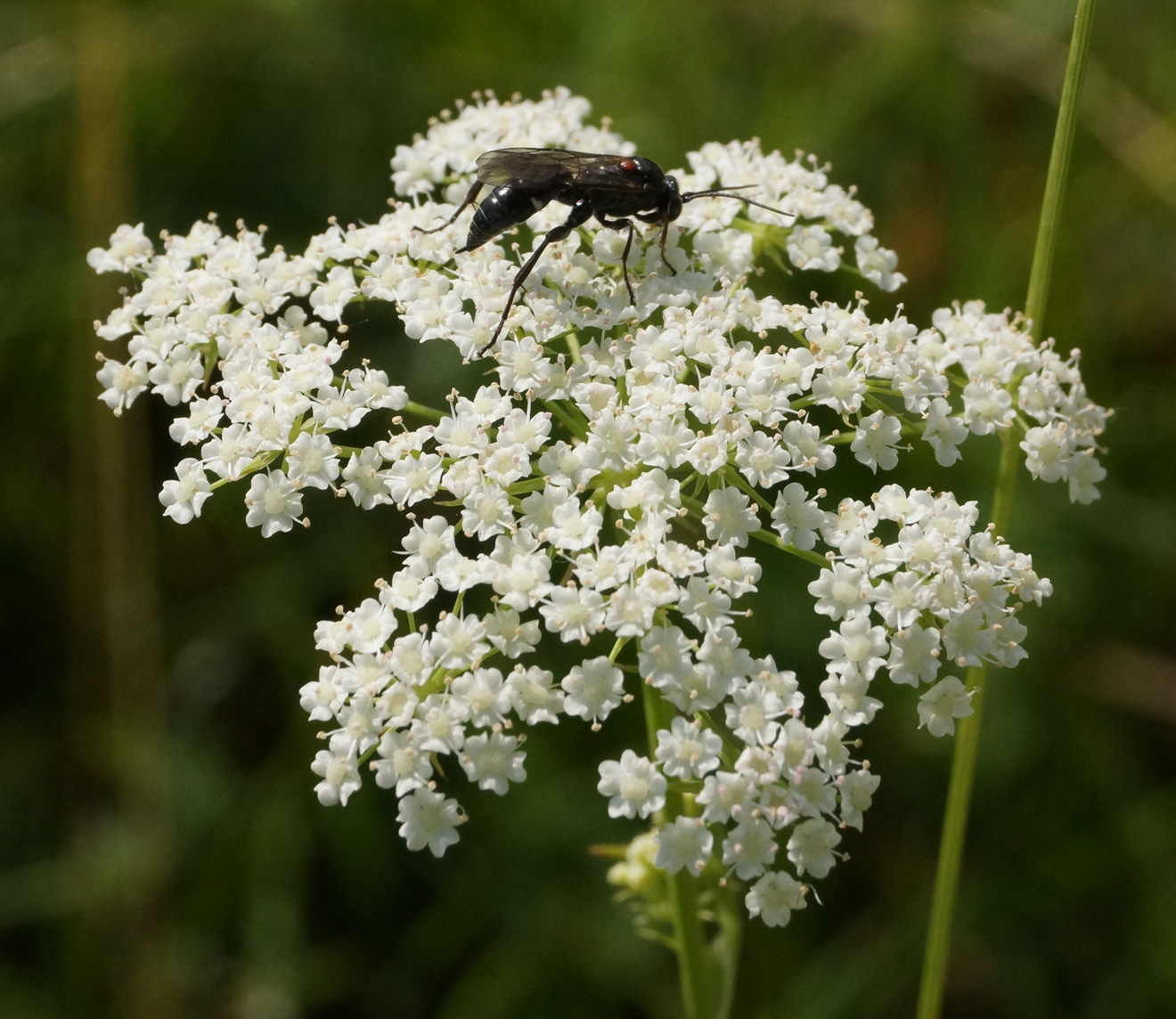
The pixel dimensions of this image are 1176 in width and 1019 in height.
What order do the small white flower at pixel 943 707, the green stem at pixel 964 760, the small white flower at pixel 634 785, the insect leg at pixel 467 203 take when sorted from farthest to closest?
the insect leg at pixel 467 203, the green stem at pixel 964 760, the small white flower at pixel 943 707, the small white flower at pixel 634 785

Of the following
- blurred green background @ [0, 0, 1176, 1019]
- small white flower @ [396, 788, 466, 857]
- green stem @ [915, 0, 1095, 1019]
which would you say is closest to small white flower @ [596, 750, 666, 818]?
small white flower @ [396, 788, 466, 857]

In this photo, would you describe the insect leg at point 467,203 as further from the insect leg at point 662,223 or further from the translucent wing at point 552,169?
the insect leg at point 662,223

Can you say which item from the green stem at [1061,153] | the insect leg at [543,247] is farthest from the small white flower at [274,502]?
the green stem at [1061,153]

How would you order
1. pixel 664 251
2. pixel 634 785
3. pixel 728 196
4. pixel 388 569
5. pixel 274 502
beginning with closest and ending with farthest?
pixel 634 785, pixel 274 502, pixel 664 251, pixel 728 196, pixel 388 569

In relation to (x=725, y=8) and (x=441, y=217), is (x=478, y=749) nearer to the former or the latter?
(x=441, y=217)

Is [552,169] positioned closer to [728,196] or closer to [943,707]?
[728,196]

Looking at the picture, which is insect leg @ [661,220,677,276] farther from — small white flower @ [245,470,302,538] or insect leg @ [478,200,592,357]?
small white flower @ [245,470,302,538]

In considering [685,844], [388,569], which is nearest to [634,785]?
[685,844]
